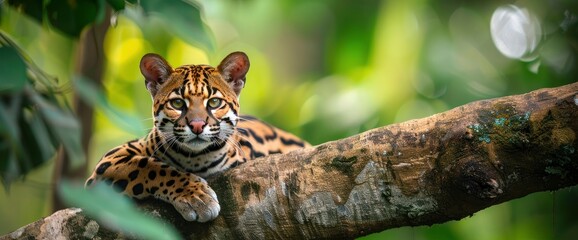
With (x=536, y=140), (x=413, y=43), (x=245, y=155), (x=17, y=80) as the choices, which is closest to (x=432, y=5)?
(x=413, y=43)

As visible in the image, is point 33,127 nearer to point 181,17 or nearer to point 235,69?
point 235,69

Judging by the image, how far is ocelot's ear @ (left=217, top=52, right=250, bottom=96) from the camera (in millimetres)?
4480

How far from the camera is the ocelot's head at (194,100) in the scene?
13.8 ft

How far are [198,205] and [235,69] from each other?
967 millimetres

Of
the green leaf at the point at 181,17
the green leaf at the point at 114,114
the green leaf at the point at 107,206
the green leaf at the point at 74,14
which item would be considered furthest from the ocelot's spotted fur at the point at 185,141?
the green leaf at the point at 107,206

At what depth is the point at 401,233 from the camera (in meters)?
7.72

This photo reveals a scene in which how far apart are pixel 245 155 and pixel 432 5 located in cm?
424

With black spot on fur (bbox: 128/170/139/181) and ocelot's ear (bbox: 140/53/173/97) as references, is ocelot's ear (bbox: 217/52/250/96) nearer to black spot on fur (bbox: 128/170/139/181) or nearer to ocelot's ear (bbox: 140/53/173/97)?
ocelot's ear (bbox: 140/53/173/97)

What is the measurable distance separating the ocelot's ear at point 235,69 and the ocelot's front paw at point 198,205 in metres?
0.78

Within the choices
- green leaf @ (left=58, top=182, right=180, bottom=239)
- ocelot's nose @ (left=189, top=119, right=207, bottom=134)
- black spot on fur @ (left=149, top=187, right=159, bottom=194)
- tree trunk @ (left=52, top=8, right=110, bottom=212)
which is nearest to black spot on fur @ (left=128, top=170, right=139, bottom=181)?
black spot on fur @ (left=149, top=187, right=159, bottom=194)

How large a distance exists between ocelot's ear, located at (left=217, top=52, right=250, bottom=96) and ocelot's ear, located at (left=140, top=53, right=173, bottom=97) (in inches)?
12.9

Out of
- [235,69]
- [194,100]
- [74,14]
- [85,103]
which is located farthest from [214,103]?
[85,103]

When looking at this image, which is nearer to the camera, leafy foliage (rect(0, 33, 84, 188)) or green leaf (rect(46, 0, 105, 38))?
green leaf (rect(46, 0, 105, 38))

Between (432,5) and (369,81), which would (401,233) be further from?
(432,5)
